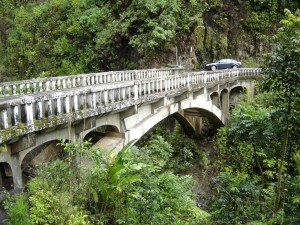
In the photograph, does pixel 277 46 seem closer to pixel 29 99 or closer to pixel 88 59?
pixel 29 99

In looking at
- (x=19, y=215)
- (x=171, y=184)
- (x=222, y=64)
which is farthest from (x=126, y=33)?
(x=19, y=215)

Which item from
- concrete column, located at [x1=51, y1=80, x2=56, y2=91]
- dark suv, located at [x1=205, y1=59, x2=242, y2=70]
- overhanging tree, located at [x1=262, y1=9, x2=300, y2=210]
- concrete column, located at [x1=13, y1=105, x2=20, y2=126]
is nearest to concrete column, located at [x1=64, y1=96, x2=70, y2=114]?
concrete column, located at [x1=13, y1=105, x2=20, y2=126]

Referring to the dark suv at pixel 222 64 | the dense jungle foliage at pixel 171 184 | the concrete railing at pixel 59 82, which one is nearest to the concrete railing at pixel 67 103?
the dense jungle foliage at pixel 171 184

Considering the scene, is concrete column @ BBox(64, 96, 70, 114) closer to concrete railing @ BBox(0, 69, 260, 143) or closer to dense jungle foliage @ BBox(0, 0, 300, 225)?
concrete railing @ BBox(0, 69, 260, 143)

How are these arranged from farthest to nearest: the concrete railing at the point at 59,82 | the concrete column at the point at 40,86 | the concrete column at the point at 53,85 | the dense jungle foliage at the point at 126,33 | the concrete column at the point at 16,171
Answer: the dense jungle foliage at the point at 126,33 → the concrete column at the point at 53,85 → the concrete column at the point at 40,86 → the concrete railing at the point at 59,82 → the concrete column at the point at 16,171

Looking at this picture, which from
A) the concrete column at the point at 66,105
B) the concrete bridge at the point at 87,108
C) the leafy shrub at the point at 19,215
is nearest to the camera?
the leafy shrub at the point at 19,215

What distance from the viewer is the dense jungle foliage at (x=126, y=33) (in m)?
26.2

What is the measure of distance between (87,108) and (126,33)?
18.3 meters

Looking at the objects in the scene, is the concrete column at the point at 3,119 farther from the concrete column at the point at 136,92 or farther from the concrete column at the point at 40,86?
the concrete column at the point at 40,86

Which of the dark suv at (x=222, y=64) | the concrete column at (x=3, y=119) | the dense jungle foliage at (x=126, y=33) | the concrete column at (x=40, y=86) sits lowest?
the concrete column at (x=3, y=119)

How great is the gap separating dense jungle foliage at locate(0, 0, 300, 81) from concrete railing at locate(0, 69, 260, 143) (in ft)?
41.8

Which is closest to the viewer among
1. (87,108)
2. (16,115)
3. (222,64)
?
(16,115)

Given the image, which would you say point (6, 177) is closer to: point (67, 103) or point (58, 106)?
point (58, 106)

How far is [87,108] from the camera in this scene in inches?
375
